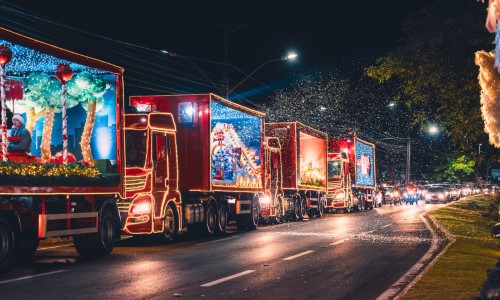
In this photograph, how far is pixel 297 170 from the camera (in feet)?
115

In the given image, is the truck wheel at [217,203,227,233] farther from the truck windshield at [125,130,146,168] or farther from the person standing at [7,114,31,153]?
the person standing at [7,114,31,153]

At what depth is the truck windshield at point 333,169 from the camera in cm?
4562

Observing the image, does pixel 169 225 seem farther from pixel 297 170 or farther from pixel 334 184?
pixel 334 184

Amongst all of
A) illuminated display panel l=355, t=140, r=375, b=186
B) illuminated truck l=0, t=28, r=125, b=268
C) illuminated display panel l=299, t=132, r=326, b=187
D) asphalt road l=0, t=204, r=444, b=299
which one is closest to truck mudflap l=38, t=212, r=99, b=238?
illuminated truck l=0, t=28, r=125, b=268

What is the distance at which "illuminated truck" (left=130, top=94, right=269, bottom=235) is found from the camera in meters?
23.2

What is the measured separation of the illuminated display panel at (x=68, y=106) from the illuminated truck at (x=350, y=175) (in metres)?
28.8

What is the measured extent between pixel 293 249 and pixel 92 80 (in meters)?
6.10

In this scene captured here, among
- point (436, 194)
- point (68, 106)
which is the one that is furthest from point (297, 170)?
point (436, 194)

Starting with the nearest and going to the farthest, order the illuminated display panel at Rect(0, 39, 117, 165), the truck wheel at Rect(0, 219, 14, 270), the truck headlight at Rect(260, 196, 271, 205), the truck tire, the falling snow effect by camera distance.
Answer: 1. the falling snow effect
2. the truck wheel at Rect(0, 219, 14, 270)
3. the illuminated display panel at Rect(0, 39, 117, 165)
4. the truck tire
5. the truck headlight at Rect(260, 196, 271, 205)

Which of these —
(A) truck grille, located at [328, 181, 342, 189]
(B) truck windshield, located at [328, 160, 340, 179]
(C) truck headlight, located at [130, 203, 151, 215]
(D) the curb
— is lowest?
(D) the curb

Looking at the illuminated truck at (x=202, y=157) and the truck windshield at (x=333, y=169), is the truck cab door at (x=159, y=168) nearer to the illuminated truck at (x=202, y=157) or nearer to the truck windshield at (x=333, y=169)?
the illuminated truck at (x=202, y=157)

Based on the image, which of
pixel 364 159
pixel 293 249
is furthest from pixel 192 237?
pixel 364 159

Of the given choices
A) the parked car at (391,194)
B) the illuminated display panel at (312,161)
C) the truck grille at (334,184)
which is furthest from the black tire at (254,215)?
the parked car at (391,194)

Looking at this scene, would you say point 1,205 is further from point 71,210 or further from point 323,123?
point 323,123
